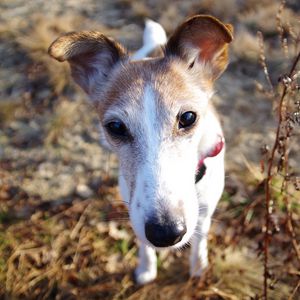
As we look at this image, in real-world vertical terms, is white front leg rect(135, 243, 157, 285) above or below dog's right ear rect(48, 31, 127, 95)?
Answer: below

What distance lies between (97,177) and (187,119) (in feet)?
6.81

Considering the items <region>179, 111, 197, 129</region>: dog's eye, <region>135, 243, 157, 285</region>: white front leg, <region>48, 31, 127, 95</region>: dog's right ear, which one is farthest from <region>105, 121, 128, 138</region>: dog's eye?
<region>135, 243, 157, 285</region>: white front leg

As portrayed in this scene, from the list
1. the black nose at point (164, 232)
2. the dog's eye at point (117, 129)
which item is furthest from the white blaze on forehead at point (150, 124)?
the black nose at point (164, 232)

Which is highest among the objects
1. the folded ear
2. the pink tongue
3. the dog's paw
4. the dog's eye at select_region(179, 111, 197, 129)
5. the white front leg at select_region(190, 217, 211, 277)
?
the folded ear

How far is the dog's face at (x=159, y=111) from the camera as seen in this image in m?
2.16

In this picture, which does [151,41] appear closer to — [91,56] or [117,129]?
[91,56]

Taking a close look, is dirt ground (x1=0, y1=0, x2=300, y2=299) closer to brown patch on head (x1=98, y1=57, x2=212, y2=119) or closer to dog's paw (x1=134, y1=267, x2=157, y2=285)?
dog's paw (x1=134, y1=267, x2=157, y2=285)

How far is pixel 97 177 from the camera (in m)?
4.32

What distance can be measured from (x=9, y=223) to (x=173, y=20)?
3582mm

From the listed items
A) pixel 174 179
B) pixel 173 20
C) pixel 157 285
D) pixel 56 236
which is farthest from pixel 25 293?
pixel 173 20

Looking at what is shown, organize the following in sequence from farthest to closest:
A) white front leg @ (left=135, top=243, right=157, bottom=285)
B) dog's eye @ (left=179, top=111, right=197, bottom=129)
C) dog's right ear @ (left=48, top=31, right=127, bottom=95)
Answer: white front leg @ (left=135, top=243, right=157, bottom=285) → dog's right ear @ (left=48, top=31, right=127, bottom=95) → dog's eye @ (left=179, top=111, right=197, bottom=129)

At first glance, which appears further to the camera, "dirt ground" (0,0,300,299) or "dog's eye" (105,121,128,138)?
"dirt ground" (0,0,300,299)

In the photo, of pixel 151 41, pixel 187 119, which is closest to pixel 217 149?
pixel 187 119

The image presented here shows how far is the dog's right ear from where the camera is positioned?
259cm
